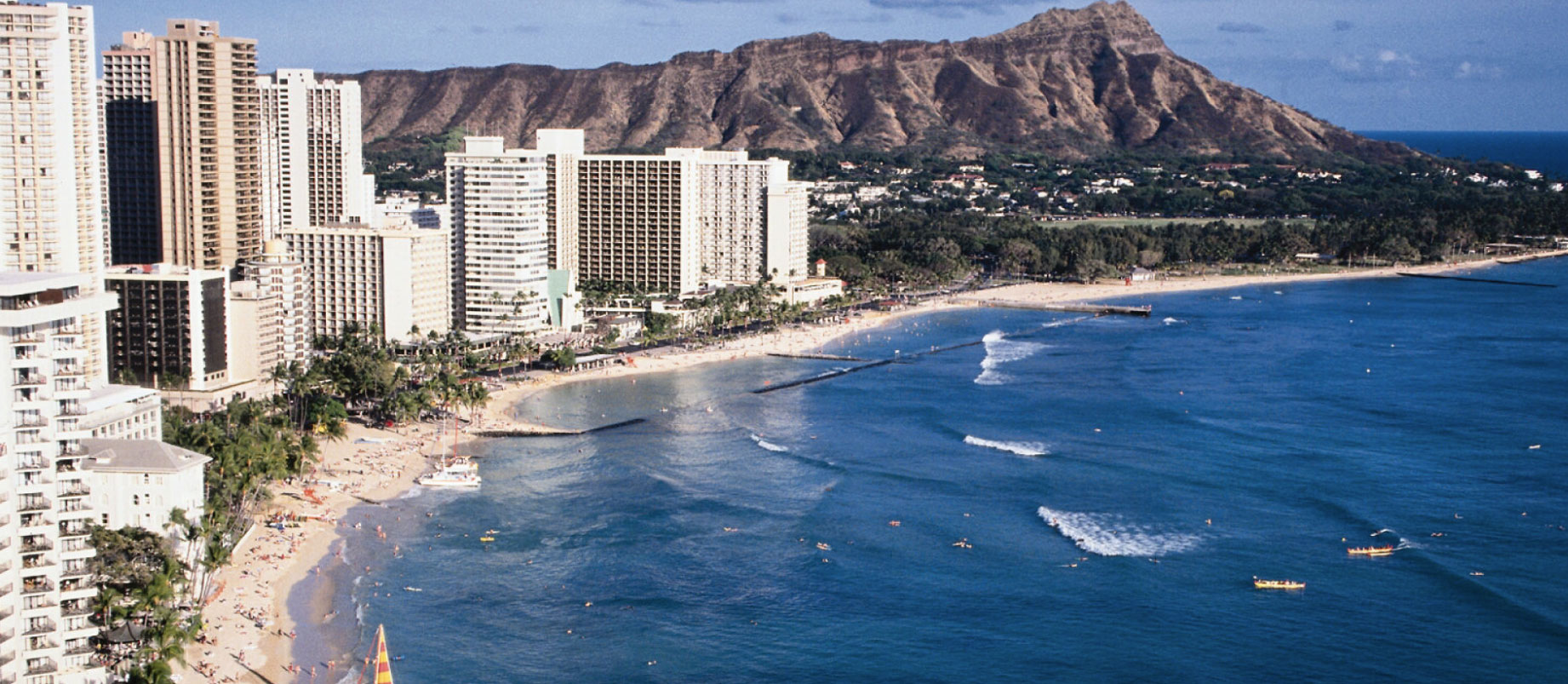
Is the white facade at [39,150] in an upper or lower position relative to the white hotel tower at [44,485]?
upper

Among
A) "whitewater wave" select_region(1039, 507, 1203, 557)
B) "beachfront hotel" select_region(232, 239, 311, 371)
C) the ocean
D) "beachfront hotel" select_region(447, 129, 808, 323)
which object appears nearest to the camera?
the ocean

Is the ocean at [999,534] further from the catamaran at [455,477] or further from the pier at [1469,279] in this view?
the pier at [1469,279]

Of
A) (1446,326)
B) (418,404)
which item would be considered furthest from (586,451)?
(1446,326)

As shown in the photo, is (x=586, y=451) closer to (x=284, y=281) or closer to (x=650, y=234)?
(x=284, y=281)

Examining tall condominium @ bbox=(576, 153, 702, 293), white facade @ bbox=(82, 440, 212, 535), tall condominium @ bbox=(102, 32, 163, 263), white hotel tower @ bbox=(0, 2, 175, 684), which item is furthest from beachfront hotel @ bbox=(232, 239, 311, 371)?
tall condominium @ bbox=(576, 153, 702, 293)

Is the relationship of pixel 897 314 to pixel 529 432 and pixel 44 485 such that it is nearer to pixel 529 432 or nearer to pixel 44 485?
pixel 529 432

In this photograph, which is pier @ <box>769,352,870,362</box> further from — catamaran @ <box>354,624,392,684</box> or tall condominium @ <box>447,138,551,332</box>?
catamaran @ <box>354,624,392,684</box>

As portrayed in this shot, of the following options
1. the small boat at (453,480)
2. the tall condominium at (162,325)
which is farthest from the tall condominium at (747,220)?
the small boat at (453,480)
